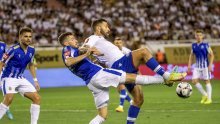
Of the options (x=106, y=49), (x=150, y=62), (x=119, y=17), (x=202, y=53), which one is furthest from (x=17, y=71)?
(x=119, y=17)

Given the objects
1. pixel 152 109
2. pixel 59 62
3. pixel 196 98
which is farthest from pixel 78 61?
pixel 59 62

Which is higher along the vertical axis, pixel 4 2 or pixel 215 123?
pixel 4 2

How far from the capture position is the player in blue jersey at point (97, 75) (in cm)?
983

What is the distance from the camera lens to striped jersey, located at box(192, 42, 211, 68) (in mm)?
18500

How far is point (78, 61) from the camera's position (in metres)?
9.85

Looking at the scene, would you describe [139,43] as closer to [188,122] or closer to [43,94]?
[43,94]

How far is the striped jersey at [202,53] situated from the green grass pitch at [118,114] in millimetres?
1228

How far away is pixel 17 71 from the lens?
11828 millimetres

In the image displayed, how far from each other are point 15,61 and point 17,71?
21 centimetres

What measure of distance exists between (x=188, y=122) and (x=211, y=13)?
997 inches

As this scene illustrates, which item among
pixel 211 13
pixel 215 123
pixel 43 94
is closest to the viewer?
Result: pixel 215 123

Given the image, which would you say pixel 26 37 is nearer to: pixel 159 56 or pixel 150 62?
pixel 150 62

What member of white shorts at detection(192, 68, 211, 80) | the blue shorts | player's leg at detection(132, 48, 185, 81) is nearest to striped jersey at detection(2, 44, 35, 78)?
the blue shorts

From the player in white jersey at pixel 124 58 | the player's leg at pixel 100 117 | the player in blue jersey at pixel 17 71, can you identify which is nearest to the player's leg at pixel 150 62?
the player in white jersey at pixel 124 58
